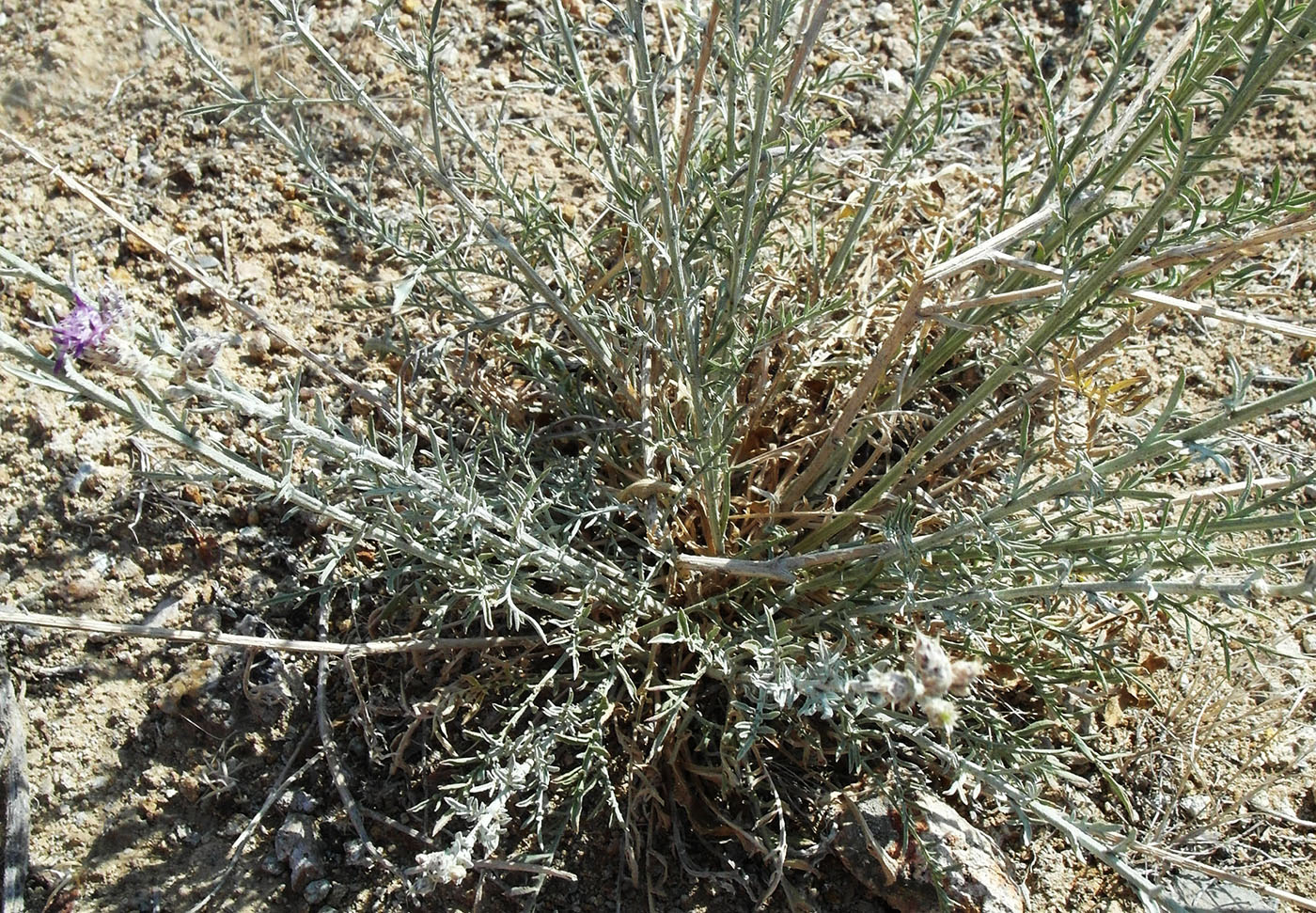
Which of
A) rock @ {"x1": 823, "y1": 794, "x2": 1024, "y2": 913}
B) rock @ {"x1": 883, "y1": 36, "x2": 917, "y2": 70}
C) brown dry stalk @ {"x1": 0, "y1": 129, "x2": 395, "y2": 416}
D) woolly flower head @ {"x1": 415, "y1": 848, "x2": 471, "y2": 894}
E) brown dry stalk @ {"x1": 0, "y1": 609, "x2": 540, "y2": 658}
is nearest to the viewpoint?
woolly flower head @ {"x1": 415, "y1": 848, "x2": 471, "y2": 894}

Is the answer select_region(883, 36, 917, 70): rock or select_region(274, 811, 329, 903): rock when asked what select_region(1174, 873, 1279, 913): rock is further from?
select_region(883, 36, 917, 70): rock

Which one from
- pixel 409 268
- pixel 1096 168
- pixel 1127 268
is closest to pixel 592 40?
pixel 409 268

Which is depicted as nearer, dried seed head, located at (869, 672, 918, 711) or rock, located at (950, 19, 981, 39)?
dried seed head, located at (869, 672, 918, 711)

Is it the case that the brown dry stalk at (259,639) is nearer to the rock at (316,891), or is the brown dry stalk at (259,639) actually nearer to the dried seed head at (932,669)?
the rock at (316,891)

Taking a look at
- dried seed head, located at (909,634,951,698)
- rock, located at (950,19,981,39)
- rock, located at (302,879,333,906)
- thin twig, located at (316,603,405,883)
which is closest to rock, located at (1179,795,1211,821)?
dried seed head, located at (909,634,951,698)

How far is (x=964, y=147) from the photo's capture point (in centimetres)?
377

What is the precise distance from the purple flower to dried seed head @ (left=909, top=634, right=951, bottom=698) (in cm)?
128

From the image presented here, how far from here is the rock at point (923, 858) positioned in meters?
2.35

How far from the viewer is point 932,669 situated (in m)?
1.38

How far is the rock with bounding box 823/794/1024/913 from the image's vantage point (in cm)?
235

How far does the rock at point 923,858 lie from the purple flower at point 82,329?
185 centimetres

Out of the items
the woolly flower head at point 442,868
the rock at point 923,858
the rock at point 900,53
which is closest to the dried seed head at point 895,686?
the woolly flower head at point 442,868

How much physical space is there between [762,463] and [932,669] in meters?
1.54

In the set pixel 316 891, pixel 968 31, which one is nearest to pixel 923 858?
pixel 316 891
